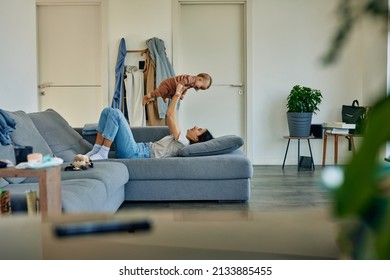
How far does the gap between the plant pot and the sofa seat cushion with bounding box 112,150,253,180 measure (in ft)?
4.36

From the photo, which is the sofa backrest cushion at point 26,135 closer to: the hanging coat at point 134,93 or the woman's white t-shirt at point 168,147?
the woman's white t-shirt at point 168,147

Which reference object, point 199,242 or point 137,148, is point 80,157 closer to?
point 137,148

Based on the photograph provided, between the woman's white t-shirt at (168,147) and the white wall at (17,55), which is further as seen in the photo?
the woman's white t-shirt at (168,147)

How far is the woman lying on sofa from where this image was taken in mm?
2465

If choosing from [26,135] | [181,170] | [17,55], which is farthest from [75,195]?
[17,55]

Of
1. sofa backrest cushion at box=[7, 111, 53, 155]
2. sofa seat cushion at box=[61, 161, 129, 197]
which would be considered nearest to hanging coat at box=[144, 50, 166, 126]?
sofa seat cushion at box=[61, 161, 129, 197]

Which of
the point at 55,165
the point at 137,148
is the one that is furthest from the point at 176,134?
the point at 55,165

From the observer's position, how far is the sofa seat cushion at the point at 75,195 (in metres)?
0.91

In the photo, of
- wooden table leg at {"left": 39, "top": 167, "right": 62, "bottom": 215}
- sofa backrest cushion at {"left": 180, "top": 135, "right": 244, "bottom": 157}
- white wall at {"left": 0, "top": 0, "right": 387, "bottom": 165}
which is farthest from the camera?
white wall at {"left": 0, "top": 0, "right": 387, "bottom": 165}

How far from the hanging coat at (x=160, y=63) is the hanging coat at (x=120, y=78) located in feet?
0.65

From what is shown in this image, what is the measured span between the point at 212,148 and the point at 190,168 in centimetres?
18

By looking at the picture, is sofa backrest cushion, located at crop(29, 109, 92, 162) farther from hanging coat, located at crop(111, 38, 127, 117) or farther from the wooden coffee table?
the wooden coffee table

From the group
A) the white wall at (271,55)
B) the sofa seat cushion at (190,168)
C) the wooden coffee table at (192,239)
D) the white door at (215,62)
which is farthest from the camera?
the white door at (215,62)

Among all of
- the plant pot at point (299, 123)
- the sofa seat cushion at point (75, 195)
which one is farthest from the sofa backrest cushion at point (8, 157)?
the plant pot at point (299, 123)
